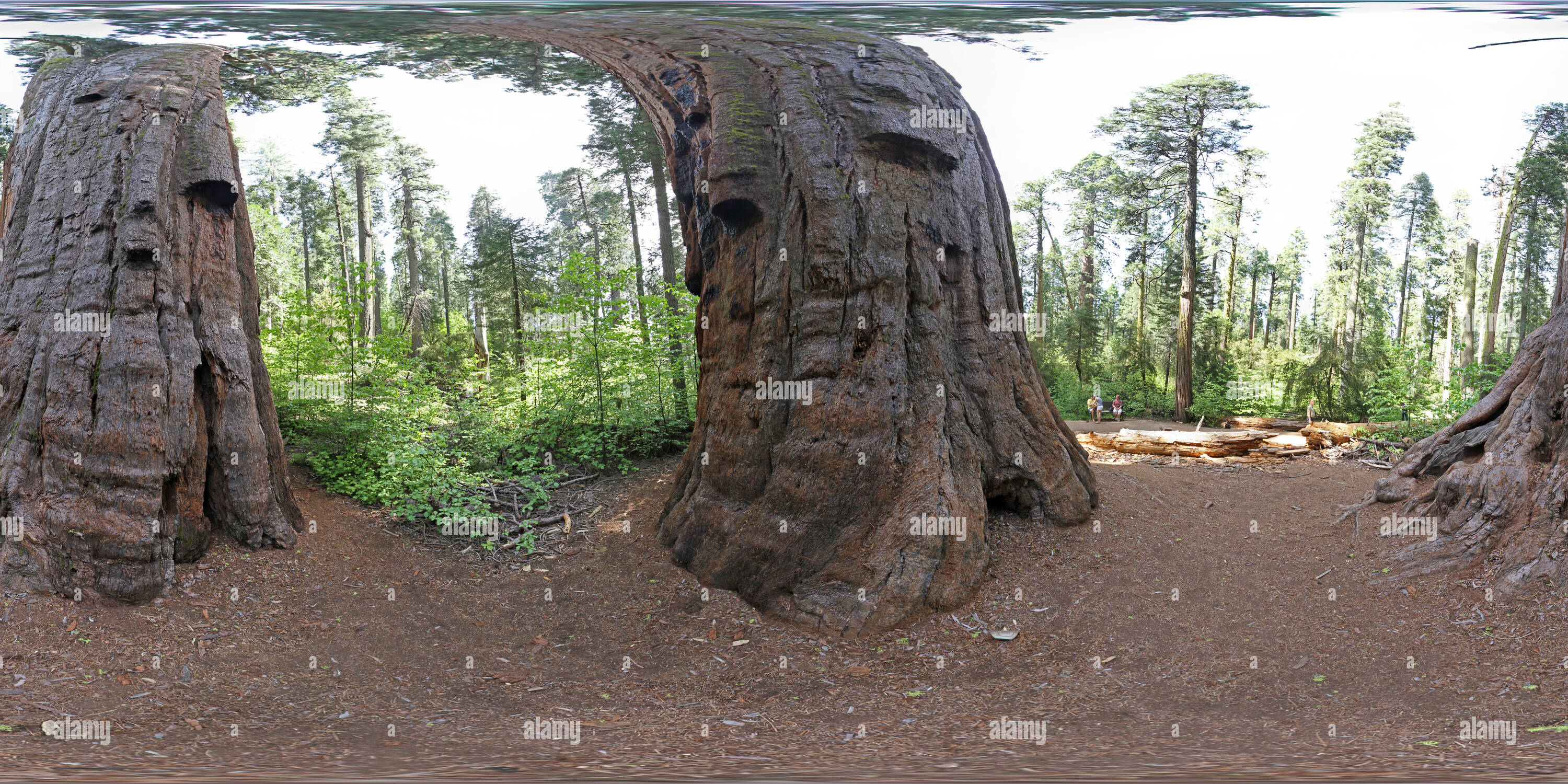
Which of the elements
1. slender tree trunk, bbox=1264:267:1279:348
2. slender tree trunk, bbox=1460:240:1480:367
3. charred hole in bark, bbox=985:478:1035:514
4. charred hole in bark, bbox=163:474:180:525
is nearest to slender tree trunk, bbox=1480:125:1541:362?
slender tree trunk, bbox=1460:240:1480:367

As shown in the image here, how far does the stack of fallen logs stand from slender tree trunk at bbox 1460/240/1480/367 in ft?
6.22

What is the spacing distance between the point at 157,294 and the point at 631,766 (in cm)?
546

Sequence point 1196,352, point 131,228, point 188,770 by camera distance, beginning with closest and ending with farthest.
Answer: point 188,770, point 131,228, point 1196,352

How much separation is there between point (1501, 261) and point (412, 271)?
13.1 m

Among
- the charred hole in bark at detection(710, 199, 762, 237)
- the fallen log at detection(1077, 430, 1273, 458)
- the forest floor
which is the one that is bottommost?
the fallen log at detection(1077, 430, 1273, 458)

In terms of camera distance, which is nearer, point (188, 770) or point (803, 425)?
point (188, 770)

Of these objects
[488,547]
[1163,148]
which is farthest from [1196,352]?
[488,547]

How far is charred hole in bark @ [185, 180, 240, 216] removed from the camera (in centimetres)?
527

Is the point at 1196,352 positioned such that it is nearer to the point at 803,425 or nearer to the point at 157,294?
the point at 803,425

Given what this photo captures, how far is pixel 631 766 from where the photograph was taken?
6.19 ft

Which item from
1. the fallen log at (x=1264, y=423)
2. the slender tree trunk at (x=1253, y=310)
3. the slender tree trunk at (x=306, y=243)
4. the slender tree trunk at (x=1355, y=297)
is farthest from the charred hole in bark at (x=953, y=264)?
the fallen log at (x=1264, y=423)

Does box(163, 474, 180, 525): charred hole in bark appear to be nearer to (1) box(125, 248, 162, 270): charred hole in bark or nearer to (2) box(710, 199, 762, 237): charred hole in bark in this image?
(1) box(125, 248, 162, 270): charred hole in bark

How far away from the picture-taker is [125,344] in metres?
4.68

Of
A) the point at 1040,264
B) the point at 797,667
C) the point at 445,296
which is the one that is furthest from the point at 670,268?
the point at 797,667
